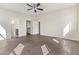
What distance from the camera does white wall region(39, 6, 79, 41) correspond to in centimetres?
569

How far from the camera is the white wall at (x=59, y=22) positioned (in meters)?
5.69

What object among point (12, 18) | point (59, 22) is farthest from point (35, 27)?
point (59, 22)

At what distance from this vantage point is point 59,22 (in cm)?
696

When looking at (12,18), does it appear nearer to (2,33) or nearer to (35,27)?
(2,33)

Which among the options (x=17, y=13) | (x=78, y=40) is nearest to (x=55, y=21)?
(x=78, y=40)

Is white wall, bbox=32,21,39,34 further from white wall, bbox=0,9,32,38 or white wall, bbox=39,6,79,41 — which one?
white wall, bbox=0,9,32,38

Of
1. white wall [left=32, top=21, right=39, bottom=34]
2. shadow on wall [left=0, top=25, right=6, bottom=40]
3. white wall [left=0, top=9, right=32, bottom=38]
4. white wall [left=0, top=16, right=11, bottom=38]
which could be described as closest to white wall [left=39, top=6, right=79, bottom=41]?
white wall [left=32, top=21, right=39, bottom=34]

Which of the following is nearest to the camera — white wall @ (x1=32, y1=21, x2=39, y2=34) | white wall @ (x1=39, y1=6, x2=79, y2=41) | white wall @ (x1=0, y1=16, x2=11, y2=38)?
white wall @ (x1=39, y1=6, x2=79, y2=41)

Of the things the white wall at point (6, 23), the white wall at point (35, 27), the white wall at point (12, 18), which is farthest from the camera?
the white wall at point (35, 27)

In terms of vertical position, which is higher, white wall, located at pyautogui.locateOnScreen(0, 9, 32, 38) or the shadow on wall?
white wall, located at pyautogui.locateOnScreen(0, 9, 32, 38)

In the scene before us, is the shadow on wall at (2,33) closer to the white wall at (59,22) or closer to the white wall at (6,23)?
the white wall at (6,23)

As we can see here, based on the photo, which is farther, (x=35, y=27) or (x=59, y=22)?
(x=35, y=27)

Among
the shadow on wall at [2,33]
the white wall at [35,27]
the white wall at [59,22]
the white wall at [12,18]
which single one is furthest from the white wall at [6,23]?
the white wall at [59,22]

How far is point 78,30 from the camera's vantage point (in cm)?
516
